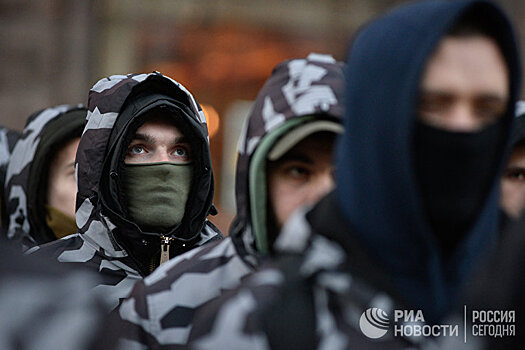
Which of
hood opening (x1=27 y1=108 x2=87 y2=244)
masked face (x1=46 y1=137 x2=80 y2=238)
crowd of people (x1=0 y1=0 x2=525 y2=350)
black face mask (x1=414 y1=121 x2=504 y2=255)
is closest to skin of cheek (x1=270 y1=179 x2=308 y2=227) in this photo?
crowd of people (x1=0 y1=0 x2=525 y2=350)

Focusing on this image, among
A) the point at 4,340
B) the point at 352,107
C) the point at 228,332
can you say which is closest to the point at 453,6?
the point at 352,107

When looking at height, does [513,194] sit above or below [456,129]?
below

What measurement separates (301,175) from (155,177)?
114cm

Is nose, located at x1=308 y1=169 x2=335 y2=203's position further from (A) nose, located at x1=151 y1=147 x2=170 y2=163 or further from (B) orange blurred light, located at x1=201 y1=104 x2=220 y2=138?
(B) orange blurred light, located at x1=201 y1=104 x2=220 y2=138

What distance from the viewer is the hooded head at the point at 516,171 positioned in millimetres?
3455

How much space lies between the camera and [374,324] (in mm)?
1761

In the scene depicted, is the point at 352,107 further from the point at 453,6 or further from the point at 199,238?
the point at 199,238

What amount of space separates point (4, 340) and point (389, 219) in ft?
2.89

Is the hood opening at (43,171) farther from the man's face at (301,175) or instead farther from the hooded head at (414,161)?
the hooded head at (414,161)

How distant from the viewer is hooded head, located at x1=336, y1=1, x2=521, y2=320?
1.78m

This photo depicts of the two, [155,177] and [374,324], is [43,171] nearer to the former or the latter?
[155,177]

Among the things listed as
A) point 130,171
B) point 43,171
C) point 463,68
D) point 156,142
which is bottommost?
point 43,171

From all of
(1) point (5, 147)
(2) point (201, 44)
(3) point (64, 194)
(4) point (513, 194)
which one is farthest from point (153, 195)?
(2) point (201, 44)

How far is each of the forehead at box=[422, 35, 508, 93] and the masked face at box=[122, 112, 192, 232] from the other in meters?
2.00
